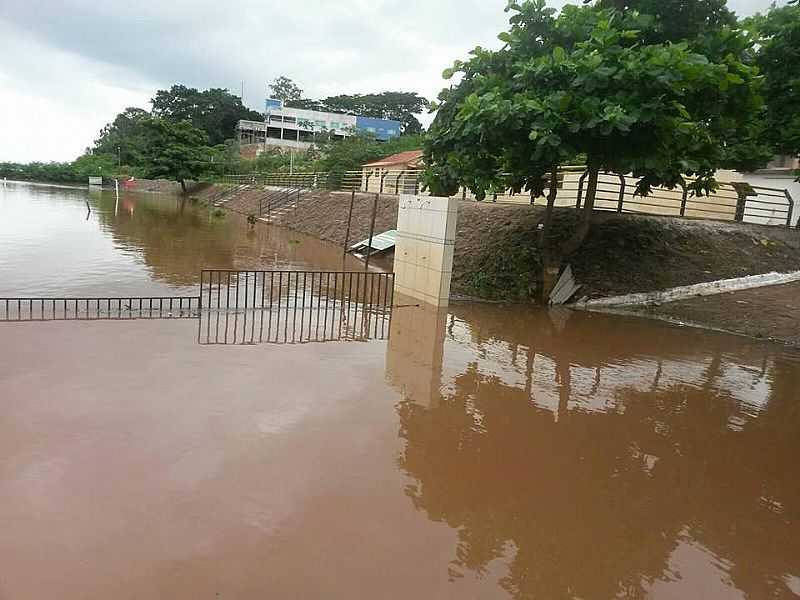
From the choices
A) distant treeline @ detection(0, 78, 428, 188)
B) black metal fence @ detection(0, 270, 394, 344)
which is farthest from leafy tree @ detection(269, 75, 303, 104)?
black metal fence @ detection(0, 270, 394, 344)

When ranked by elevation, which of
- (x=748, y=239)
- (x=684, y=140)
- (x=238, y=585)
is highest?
(x=684, y=140)

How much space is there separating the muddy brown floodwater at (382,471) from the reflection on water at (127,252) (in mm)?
3970

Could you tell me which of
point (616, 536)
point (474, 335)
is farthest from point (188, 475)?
point (474, 335)

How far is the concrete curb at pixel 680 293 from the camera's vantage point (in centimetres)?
1260

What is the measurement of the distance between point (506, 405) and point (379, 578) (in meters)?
3.44

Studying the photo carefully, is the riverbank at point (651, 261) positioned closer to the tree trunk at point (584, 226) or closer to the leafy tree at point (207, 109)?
the tree trunk at point (584, 226)

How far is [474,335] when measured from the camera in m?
9.99

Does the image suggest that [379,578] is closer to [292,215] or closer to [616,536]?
[616,536]

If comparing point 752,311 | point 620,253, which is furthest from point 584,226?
point 752,311

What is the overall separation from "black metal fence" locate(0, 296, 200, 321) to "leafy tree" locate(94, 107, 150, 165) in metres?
72.4

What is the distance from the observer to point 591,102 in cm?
937

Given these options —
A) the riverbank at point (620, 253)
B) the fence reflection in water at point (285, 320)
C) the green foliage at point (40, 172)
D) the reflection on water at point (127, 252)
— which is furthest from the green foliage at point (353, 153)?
the green foliage at point (40, 172)

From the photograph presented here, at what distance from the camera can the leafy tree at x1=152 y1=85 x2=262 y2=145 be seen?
77.1 m

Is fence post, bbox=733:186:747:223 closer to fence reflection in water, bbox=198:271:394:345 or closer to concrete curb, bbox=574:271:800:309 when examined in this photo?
concrete curb, bbox=574:271:800:309
